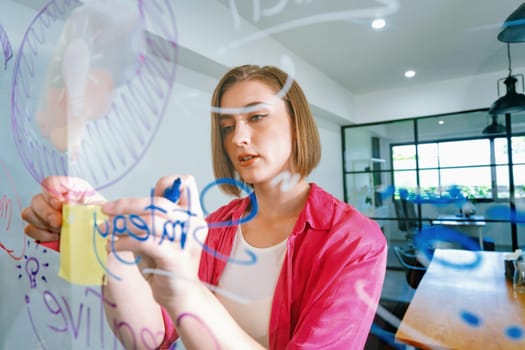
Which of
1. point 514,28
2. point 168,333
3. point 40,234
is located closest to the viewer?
point 514,28

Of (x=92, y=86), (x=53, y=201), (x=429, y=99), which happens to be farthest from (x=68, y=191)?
(x=429, y=99)

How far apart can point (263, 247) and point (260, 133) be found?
0.13 metres

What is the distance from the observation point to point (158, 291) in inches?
13.2

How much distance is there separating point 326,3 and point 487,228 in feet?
0.87

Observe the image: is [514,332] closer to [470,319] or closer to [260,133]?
[470,319]

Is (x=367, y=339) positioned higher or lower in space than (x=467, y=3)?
lower

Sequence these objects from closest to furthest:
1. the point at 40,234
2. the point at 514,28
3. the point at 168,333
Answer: the point at 514,28, the point at 168,333, the point at 40,234

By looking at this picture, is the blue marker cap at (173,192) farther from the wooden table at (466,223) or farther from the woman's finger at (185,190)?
the wooden table at (466,223)

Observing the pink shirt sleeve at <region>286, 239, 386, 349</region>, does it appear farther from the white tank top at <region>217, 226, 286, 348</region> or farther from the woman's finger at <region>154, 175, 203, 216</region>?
the woman's finger at <region>154, 175, 203, 216</region>

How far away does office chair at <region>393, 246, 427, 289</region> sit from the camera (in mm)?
300

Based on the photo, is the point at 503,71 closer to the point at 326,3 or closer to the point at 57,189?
the point at 326,3

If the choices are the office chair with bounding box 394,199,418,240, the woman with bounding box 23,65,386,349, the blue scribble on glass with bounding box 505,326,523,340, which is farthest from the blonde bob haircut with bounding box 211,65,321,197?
the blue scribble on glass with bounding box 505,326,523,340

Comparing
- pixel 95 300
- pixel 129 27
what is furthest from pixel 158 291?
pixel 129 27

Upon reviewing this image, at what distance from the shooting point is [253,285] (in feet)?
1.11
